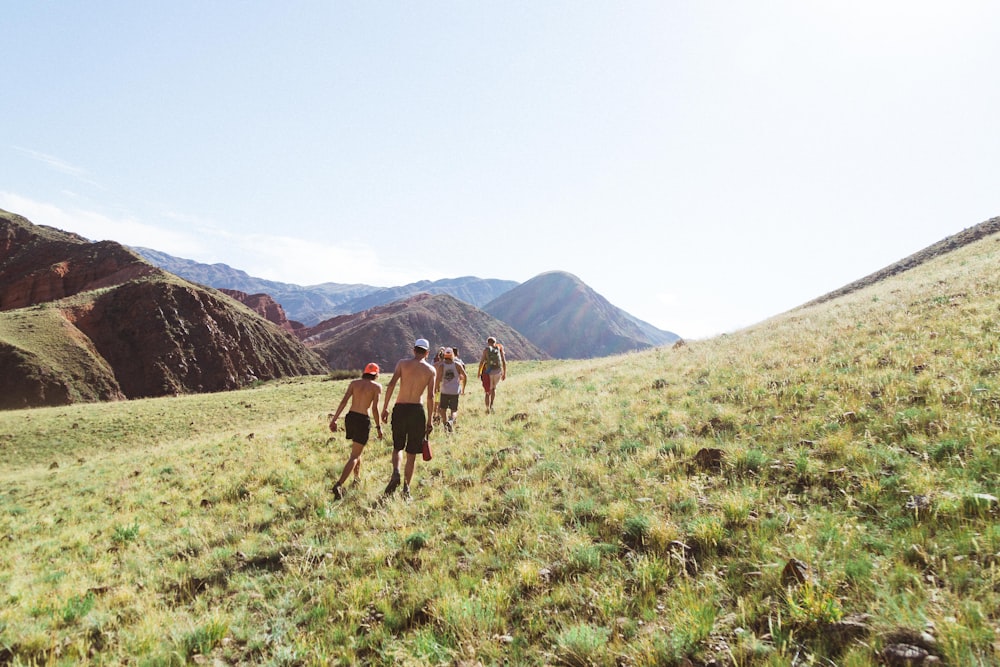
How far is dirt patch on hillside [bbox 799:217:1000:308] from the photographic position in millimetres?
46219

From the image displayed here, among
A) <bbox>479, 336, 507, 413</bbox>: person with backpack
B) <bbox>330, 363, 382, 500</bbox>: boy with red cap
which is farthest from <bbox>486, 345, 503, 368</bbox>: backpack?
<bbox>330, 363, 382, 500</bbox>: boy with red cap

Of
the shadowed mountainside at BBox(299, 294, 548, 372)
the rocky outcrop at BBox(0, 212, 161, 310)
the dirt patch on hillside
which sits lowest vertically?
the shadowed mountainside at BBox(299, 294, 548, 372)

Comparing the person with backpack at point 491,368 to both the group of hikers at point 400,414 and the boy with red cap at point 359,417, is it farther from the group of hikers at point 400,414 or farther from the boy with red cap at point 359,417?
the boy with red cap at point 359,417

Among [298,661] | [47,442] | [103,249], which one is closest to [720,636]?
[298,661]

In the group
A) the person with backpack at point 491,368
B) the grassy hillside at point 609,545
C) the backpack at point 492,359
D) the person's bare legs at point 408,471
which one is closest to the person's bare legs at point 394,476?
the person's bare legs at point 408,471

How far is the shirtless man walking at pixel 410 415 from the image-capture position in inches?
290

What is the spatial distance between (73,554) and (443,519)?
6.49 m

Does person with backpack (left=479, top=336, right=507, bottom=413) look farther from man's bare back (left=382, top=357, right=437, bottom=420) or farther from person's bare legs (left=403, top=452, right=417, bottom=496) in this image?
person's bare legs (left=403, top=452, right=417, bottom=496)

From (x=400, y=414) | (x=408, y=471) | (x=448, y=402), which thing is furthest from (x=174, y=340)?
(x=408, y=471)

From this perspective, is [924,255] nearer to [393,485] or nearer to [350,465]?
[393,485]

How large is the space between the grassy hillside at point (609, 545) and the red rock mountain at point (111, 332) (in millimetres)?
59725

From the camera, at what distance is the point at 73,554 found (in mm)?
7020

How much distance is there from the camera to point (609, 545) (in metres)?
4.56

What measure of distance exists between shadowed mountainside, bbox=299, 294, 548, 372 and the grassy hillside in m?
115
